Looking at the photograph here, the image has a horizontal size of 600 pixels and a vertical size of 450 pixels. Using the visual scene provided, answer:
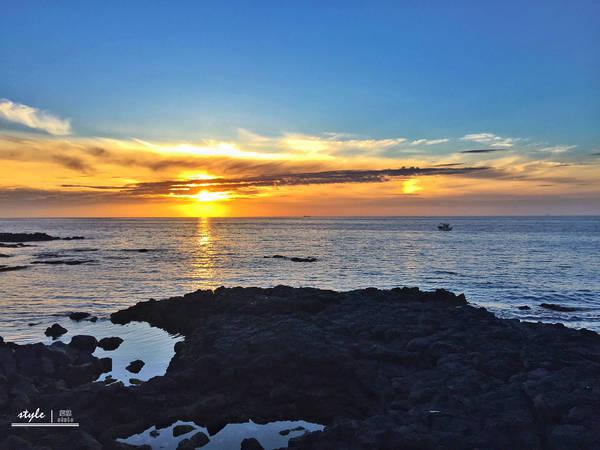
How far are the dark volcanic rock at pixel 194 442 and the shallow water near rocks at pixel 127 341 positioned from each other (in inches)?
264

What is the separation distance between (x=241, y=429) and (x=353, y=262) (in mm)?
58453

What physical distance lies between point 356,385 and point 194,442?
6921 mm

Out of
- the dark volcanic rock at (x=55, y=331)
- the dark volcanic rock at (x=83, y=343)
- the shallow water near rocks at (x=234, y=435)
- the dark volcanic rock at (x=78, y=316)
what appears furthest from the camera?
→ the dark volcanic rock at (x=78, y=316)

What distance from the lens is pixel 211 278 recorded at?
186ft

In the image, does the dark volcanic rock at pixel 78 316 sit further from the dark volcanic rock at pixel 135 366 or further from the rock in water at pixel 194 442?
the rock in water at pixel 194 442

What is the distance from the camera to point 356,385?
17672 millimetres

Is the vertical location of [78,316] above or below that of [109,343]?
below

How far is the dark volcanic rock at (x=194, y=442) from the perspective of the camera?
13953 millimetres

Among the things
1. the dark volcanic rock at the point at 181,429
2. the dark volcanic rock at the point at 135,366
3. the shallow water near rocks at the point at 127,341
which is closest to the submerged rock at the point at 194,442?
the dark volcanic rock at the point at 181,429

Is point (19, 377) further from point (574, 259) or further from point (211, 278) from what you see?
point (574, 259)

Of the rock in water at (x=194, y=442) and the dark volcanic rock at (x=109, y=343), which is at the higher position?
the rock in water at (x=194, y=442)

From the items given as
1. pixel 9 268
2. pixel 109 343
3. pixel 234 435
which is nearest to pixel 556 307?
pixel 234 435

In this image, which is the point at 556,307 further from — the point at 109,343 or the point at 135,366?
the point at 109,343

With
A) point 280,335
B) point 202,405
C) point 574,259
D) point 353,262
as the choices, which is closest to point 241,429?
point 202,405
